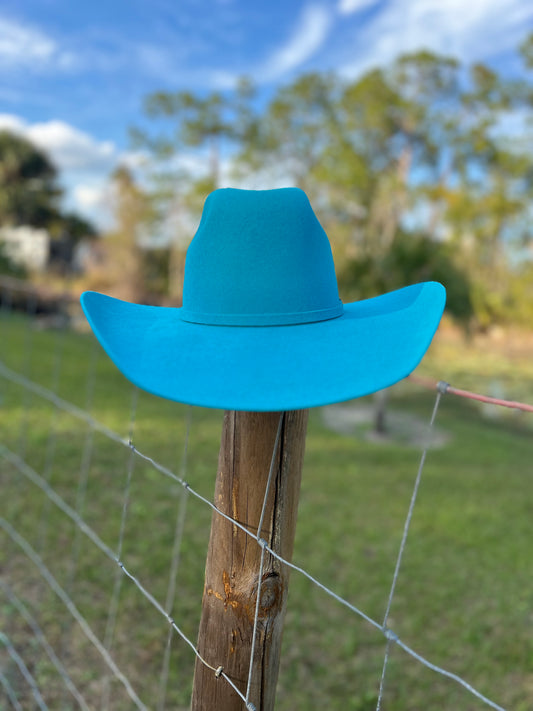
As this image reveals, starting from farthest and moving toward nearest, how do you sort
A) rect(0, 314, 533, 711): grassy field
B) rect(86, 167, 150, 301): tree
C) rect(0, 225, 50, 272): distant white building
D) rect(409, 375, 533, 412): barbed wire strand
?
1. rect(0, 225, 50, 272): distant white building
2. rect(86, 167, 150, 301): tree
3. rect(0, 314, 533, 711): grassy field
4. rect(409, 375, 533, 412): barbed wire strand

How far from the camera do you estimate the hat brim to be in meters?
0.75

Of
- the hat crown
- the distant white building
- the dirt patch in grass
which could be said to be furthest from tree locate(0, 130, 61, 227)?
the hat crown

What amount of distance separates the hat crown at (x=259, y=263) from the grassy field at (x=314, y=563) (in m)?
2.01

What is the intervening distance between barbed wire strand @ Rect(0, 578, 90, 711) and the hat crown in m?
1.87

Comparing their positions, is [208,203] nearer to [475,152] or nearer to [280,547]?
[280,547]

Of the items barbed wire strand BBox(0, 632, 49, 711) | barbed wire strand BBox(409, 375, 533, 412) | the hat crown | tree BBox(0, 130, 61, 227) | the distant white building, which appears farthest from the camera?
tree BBox(0, 130, 61, 227)

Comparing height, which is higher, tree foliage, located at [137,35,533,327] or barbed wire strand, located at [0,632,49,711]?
tree foliage, located at [137,35,533,327]

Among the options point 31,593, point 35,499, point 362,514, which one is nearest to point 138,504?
point 35,499

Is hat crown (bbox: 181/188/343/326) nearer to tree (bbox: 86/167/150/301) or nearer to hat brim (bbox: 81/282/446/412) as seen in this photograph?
hat brim (bbox: 81/282/446/412)

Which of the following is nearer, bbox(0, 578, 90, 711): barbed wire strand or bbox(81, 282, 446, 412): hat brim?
bbox(81, 282, 446, 412): hat brim

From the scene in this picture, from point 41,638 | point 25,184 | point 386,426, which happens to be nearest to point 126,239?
point 386,426

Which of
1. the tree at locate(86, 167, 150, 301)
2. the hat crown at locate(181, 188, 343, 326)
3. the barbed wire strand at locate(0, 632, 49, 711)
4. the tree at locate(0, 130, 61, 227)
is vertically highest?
the tree at locate(0, 130, 61, 227)

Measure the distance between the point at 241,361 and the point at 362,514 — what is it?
13.5 ft

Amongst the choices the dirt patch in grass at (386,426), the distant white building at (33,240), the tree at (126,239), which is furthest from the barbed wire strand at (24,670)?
the distant white building at (33,240)
